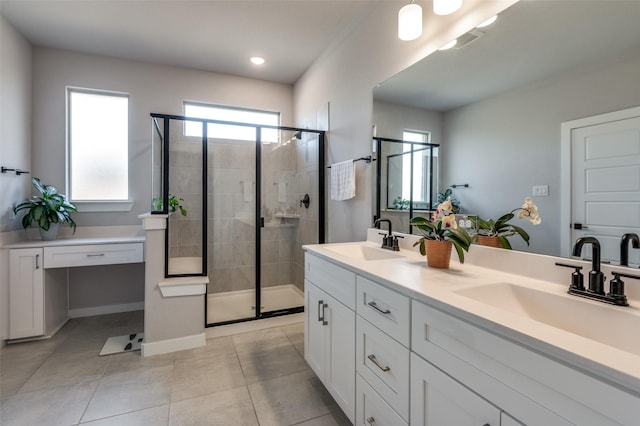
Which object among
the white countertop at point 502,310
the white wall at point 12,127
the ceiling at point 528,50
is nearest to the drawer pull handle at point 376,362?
the white countertop at point 502,310

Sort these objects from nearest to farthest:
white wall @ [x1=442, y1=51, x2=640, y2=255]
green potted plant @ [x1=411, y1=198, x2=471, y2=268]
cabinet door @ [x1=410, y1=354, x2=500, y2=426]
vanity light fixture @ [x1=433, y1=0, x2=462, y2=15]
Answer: cabinet door @ [x1=410, y1=354, x2=500, y2=426] → white wall @ [x1=442, y1=51, x2=640, y2=255] → green potted plant @ [x1=411, y1=198, x2=471, y2=268] → vanity light fixture @ [x1=433, y1=0, x2=462, y2=15]

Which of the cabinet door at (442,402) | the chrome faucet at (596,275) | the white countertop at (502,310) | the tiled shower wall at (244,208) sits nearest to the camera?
the white countertop at (502,310)

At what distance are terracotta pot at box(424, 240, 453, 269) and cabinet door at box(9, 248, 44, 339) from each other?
3118 millimetres

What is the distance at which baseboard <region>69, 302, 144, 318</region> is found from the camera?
300 cm

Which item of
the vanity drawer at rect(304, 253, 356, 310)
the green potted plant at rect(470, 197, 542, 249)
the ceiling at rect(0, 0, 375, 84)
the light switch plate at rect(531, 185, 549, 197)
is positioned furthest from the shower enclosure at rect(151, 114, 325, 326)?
the light switch plate at rect(531, 185, 549, 197)

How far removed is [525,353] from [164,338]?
97.3 inches

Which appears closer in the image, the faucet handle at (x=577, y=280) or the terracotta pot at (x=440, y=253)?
the faucet handle at (x=577, y=280)

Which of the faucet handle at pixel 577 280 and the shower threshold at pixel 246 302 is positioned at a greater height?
the faucet handle at pixel 577 280

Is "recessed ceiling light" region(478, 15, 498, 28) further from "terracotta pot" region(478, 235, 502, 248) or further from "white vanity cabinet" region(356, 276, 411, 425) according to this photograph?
"white vanity cabinet" region(356, 276, 411, 425)

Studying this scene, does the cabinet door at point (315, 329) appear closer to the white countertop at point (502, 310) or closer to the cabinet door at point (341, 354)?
the cabinet door at point (341, 354)

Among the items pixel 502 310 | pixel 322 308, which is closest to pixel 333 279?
pixel 322 308

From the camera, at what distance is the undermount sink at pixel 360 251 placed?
1.83m

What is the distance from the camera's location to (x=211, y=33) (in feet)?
8.48

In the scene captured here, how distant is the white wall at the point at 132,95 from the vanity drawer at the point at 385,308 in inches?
115
